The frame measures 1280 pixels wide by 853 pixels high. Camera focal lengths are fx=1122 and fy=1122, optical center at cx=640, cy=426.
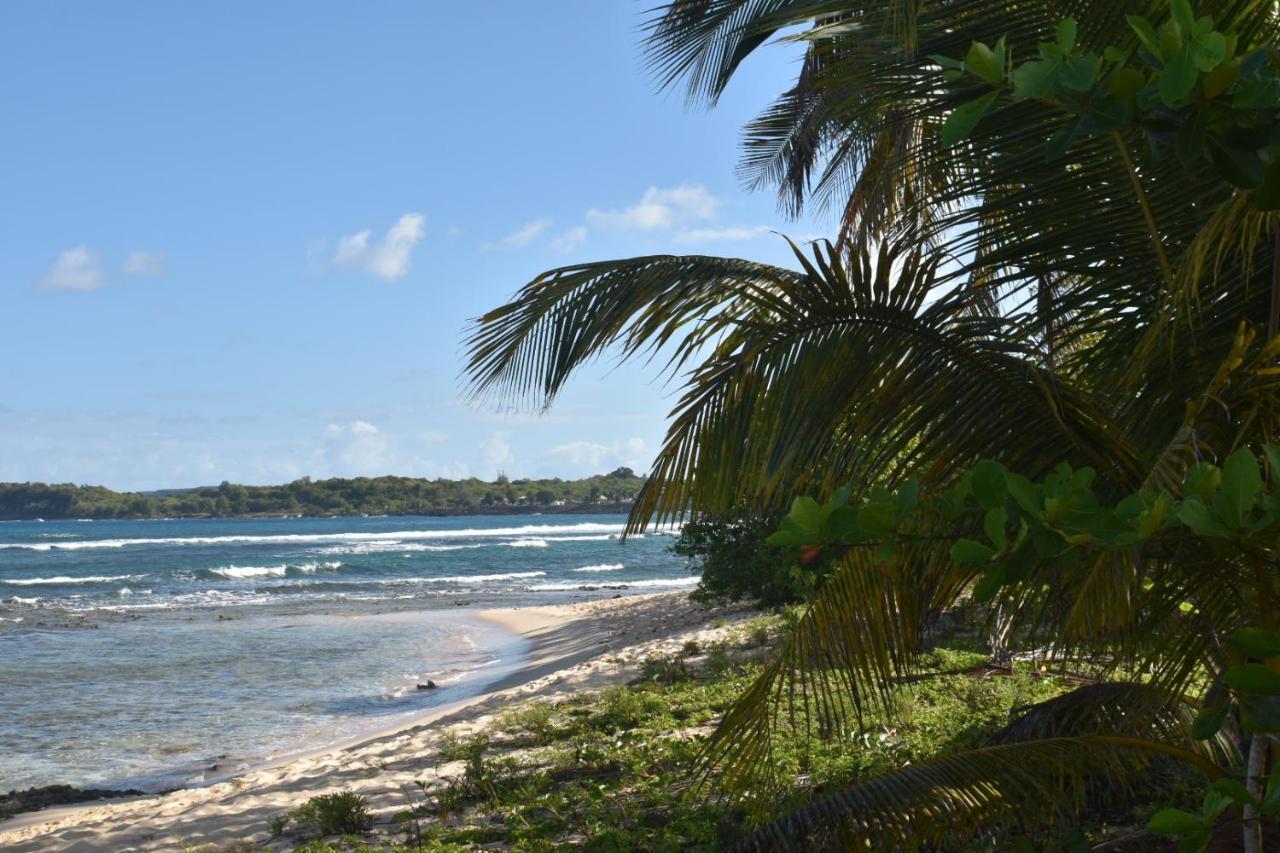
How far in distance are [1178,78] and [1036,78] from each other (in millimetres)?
140

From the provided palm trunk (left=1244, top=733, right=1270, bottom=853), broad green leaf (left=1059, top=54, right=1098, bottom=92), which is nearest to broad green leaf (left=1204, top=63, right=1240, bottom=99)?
broad green leaf (left=1059, top=54, right=1098, bottom=92)

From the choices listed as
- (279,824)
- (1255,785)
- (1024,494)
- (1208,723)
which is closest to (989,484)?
(1024,494)

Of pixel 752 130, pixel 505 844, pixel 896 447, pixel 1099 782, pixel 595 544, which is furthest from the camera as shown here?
pixel 595 544

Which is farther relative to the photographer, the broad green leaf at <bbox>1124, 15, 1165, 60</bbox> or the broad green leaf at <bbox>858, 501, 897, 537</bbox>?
the broad green leaf at <bbox>858, 501, 897, 537</bbox>

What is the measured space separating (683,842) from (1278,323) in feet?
11.3

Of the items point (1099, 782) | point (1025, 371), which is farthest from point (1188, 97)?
point (1099, 782)

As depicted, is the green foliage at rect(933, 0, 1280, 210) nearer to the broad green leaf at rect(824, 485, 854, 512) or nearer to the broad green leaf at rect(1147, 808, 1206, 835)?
the broad green leaf at rect(824, 485, 854, 512)

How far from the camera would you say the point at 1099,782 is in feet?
15.4

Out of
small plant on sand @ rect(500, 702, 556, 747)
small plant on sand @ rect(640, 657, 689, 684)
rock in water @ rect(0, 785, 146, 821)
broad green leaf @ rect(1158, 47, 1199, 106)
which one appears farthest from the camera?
small plant on sand @ rect(640, 657, 689, 684)

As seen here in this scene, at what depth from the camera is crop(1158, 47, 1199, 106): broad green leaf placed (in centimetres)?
116

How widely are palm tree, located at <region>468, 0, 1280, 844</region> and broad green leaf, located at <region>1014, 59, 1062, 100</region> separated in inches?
80.3

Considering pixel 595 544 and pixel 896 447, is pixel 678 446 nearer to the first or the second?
pixel 896 447

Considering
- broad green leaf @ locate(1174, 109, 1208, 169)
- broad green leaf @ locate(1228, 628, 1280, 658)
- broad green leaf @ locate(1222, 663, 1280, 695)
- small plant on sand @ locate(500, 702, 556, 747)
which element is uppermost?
broad green leaf @ locate(1174, 109, 1208, 169)

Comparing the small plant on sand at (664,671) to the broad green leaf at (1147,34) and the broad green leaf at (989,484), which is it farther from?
the broad green leaf at (1147,34)
